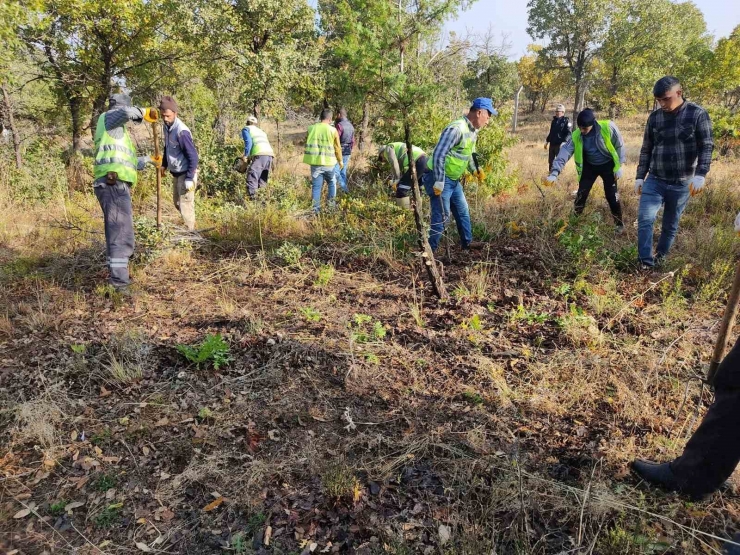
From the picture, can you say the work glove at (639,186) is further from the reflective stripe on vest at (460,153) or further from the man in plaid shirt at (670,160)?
the reflective stripe on vest at (460,153)

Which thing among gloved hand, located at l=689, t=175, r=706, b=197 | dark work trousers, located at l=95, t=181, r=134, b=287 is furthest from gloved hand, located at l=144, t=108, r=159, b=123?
gloved hand, located at l=689, t=175, r=706, b=197

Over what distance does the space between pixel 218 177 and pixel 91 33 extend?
401 centimetres

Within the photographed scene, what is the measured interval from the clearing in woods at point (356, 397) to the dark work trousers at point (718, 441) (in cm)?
19

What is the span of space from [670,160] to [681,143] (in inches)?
6.4

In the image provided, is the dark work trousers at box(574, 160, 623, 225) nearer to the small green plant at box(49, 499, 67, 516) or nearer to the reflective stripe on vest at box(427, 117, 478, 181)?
the reflective stripe on vest at box(427, 117, 478, 181)

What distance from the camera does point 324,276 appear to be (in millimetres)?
4539

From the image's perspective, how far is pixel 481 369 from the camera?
10.1 ft

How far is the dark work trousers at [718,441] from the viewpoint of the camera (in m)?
1.79

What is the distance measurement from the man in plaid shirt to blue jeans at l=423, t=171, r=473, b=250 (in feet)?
5.70

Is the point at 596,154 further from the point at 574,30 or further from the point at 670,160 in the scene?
the point at 574,30

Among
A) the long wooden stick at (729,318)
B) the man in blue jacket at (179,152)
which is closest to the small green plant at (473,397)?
the long wooden stick at (729,318)

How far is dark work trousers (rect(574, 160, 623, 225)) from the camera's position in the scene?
533 cm

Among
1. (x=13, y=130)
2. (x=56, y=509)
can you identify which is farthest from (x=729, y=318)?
(x=13, y=130)

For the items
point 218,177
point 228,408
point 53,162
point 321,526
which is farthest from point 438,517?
point 53,162
